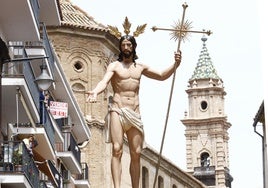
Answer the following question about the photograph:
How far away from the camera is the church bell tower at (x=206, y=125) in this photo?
162875 millimetres

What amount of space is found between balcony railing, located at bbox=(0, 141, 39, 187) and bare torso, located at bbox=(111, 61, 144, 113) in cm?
1602

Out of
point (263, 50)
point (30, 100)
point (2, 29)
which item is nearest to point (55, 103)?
point (30, 100)

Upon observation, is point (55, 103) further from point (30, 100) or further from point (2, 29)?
point (2, 29)

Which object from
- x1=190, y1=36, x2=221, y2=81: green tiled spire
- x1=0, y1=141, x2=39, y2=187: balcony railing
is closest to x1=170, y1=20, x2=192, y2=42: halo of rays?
x1=0, y1=141, x2=39, y2=187: balcony railing

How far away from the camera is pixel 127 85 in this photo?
23156 mm

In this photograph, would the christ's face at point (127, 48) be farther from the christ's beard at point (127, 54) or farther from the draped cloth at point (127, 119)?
the draped cloth at point (127, 119)

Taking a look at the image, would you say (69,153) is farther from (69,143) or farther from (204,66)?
(204,66)

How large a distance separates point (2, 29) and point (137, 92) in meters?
15.5

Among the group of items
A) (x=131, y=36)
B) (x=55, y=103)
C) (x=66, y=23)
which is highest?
(x=66, y=23)

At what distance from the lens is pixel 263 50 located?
26.6m

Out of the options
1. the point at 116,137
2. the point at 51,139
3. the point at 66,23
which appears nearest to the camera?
the point at 116,137

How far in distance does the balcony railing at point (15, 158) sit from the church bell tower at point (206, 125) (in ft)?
393

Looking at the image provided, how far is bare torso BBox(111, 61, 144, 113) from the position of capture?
23.1m

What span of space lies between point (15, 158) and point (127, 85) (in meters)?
17.4
